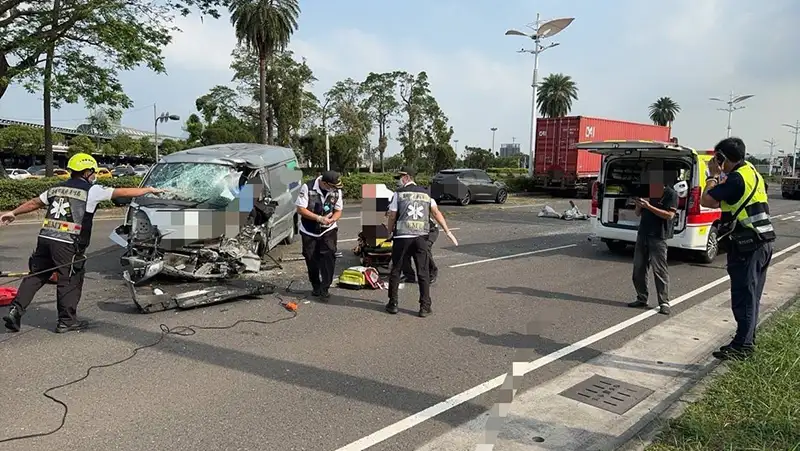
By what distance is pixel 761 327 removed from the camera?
568cm

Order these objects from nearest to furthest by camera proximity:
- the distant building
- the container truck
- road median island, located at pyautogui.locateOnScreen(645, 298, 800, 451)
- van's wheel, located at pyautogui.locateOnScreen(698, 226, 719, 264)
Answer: road median island, located at pyautogui.locateOnScreen(645, 298, 800, 451)
van's wheel, located at pyautogui.locateOnScreen(698, 226, 719, 264)
the container truck
the distant building

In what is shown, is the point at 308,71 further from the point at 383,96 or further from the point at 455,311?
the point at 455,311

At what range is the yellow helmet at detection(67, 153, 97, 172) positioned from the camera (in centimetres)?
555

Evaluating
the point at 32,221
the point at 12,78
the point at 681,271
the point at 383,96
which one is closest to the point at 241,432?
the point at 681,271

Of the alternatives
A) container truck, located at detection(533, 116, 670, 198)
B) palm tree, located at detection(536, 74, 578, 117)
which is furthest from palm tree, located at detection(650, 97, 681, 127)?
container truck, located at detection(533, 116, 670, 198)

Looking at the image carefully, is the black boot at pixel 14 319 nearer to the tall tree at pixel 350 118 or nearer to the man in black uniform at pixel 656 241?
the man in black uniform at pixel 656 241

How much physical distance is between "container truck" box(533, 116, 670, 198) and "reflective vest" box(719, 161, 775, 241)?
2152 cm

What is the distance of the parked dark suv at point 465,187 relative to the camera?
74.5 ft

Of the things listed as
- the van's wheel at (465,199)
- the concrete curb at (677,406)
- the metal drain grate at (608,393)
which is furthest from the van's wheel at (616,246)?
the van's wheel at (465,199)

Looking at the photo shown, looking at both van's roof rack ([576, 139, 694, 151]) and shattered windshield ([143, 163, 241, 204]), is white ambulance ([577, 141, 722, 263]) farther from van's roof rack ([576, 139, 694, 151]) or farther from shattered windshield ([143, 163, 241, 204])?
shattered windshield ([143, 163, 241, 204])

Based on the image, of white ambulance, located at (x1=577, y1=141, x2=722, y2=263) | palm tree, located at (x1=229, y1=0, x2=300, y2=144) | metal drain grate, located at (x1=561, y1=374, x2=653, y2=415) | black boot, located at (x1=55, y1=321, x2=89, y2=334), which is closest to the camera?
metal drain grate, located at (x1=561, y1=374, x2=653, y2=415)

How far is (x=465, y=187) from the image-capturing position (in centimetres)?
2292

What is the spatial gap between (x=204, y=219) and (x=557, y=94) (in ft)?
233

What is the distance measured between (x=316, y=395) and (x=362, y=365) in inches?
27.1
